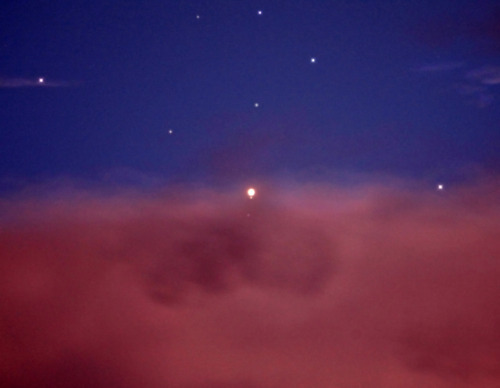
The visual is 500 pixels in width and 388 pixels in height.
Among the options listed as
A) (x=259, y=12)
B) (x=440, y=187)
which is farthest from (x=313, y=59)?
(x=440, y=187)

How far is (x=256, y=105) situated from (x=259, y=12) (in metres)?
1.21

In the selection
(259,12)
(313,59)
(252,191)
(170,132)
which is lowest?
(252,191)

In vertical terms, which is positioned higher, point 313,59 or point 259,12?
point 259,12

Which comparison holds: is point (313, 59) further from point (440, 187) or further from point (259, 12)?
point (440, 187)

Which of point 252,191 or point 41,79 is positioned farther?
point 252,191

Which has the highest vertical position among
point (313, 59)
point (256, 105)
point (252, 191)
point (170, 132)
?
point (313, 59)

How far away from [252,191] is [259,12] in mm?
2443

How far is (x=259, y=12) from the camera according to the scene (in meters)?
4.23

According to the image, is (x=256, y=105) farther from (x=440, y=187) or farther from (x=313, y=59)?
(x=440, y=187)

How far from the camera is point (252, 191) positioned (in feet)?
15.5

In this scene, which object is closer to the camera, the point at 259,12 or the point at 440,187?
the point at 259,12

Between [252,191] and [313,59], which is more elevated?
[313,59]

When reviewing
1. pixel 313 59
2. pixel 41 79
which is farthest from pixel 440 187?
pixel 41 79

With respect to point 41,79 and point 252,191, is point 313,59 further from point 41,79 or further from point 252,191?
point 41,79
